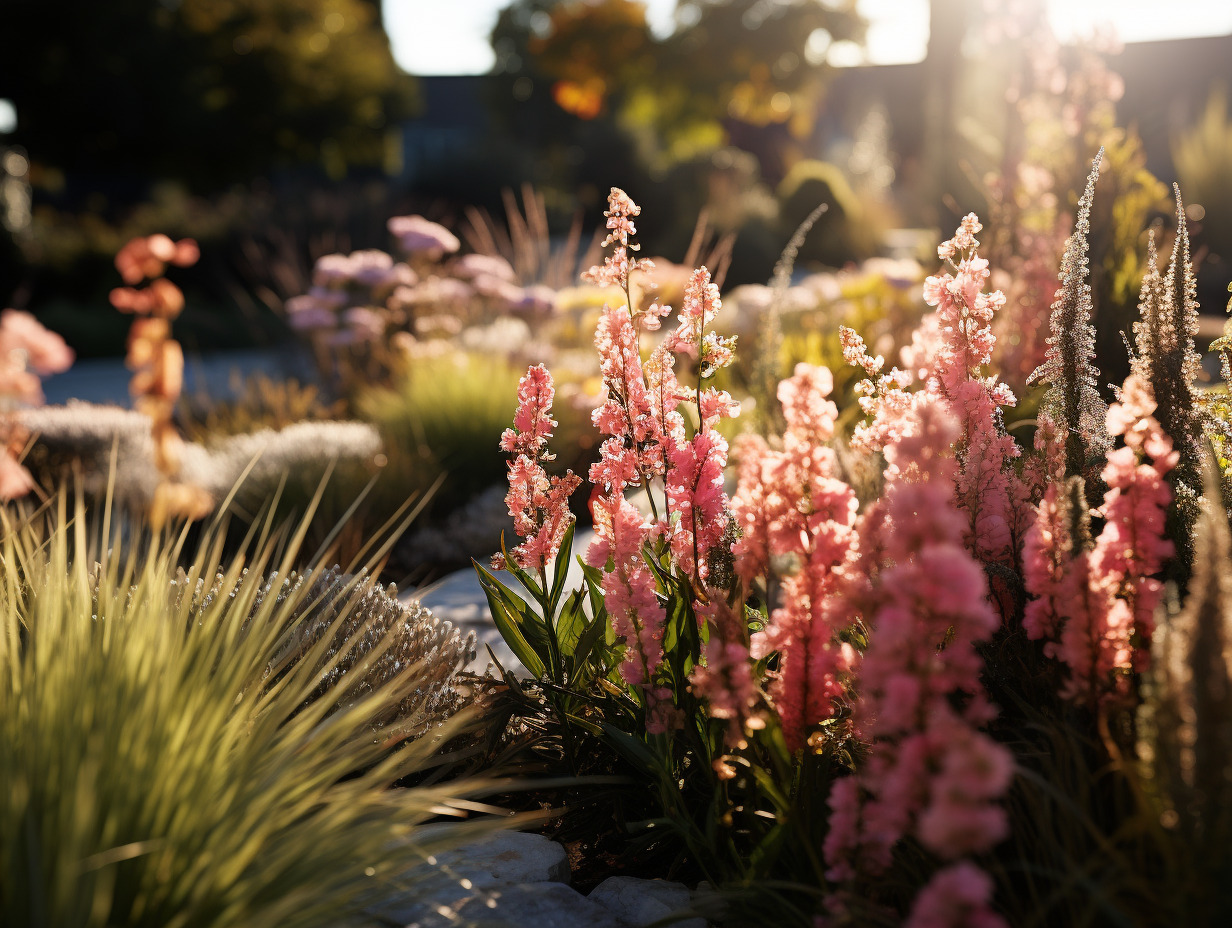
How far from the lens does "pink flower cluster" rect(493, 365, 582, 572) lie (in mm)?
2125

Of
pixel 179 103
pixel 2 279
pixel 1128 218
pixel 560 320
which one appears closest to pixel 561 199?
pixel 179 103

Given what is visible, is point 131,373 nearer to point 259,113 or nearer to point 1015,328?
point 1015,328

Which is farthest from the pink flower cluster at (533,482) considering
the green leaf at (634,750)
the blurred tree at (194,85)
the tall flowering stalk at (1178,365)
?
the blurred tree at (194,85)

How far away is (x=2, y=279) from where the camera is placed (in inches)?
622

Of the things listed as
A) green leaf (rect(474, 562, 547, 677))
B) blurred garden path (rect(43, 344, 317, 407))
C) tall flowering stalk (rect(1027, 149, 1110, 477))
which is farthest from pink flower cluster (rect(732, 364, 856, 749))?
blurred garden path (rect(43, 344, 317, 407))

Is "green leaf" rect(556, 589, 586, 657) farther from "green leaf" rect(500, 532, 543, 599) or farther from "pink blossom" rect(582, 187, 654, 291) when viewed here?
"pink blossom" rect(582, 187, 654, 291)

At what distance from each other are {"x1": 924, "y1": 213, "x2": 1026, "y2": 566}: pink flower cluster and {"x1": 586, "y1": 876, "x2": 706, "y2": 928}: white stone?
940 millimetres

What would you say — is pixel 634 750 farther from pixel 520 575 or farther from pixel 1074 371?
pixel 1074 371

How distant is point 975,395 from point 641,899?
1.24 m

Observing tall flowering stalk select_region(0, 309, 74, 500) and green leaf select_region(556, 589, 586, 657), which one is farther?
green leaf select_region(556, 589, 586, 657)

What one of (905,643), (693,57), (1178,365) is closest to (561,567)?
(905,643)

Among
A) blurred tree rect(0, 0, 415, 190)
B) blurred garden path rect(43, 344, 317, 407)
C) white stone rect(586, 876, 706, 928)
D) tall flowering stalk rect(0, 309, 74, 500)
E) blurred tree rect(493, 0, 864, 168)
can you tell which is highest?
blurred tree rect(493, 0, 864, 168)

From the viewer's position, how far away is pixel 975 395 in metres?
2.07

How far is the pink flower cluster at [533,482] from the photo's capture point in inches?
83.7
